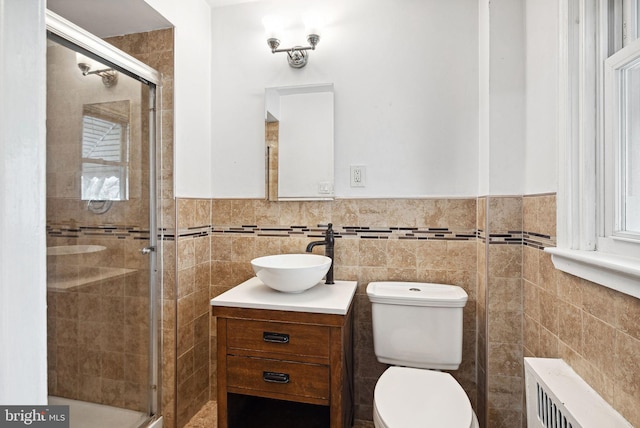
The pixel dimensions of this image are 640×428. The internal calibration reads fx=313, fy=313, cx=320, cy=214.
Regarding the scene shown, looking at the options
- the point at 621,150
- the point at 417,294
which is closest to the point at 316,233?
the point at 417,294

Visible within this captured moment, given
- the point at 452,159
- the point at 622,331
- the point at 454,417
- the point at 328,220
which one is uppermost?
the point at 452,159

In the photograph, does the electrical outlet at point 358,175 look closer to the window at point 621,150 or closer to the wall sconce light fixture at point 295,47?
the wall sconce light fixture at point 295,47

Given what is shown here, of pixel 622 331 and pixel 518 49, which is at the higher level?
pixel 518 49

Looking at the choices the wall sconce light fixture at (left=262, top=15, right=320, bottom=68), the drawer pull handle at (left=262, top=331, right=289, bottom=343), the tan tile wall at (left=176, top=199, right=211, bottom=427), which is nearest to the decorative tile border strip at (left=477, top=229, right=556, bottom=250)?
the drawer pull handle at (left=262, top=331, right=289, bottom=343)

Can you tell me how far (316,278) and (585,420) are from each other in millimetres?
987

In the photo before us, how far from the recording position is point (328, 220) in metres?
1.81

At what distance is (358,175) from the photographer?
1.77 m

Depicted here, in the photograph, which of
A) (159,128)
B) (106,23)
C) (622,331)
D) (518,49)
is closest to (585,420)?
(622,331)

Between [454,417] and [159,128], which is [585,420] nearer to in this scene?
[454,417]

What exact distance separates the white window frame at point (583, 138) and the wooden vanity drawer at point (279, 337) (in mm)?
947

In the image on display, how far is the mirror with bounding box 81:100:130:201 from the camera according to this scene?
53.4 inches

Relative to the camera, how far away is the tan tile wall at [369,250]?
1.66 meters

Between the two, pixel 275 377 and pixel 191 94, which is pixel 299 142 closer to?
pixel 191 94

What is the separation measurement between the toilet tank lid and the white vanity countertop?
0.13 m
